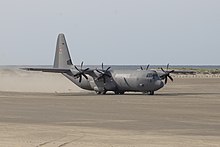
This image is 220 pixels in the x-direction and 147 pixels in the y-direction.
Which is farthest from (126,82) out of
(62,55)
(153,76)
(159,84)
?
(62,55)

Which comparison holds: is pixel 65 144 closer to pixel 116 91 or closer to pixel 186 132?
pixel 186 132

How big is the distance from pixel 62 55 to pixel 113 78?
24.3 feet

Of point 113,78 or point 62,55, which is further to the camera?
point 62,55

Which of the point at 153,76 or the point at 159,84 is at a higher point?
the point at 153,76

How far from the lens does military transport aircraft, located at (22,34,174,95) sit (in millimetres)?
51312

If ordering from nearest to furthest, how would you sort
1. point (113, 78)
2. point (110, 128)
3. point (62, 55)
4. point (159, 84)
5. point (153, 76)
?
point (110, 128) → point (159, 84) → point (153, 76) → point (113, 78) → point (62, 55)

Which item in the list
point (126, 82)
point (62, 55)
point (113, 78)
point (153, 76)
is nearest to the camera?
point (153, 76)

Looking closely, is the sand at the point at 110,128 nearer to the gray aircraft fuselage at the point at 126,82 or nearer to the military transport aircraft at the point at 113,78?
the gray aircraft fuselage at the point at 126,82

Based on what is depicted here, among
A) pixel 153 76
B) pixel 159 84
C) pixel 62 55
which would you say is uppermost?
Result: pixel 62 55

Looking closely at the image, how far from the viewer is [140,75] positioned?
170ft

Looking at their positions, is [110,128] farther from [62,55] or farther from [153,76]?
[62,55]

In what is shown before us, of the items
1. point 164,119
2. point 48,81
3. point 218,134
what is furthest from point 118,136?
point 48,81

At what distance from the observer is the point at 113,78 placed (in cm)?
5422

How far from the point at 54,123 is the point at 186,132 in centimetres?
581
